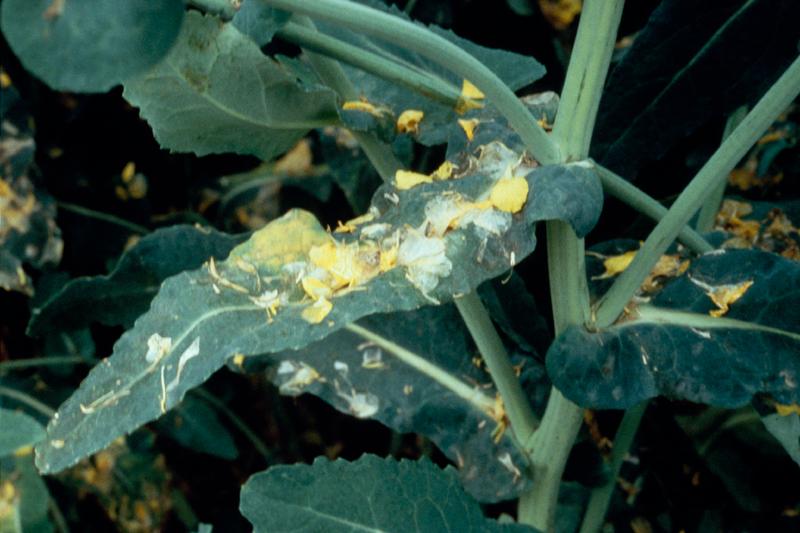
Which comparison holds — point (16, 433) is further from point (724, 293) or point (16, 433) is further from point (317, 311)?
point (724, 293)

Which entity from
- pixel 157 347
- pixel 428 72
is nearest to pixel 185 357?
pixel 157 347

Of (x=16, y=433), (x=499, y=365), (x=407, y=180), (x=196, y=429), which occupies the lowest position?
(x=196, y=429)

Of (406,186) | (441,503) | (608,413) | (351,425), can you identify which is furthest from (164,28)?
(351,425)

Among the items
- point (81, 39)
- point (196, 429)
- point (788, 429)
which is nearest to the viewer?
point (81, 39)

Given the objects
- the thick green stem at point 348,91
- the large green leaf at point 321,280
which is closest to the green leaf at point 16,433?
the large green leaf at point 321,280

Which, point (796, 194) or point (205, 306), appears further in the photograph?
point (796, 194)

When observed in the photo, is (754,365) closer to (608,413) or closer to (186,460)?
(608,413)

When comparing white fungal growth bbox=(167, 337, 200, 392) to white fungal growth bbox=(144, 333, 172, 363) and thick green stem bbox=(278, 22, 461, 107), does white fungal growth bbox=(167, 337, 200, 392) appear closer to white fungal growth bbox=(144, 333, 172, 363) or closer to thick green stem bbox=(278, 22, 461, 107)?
white fungal growth bbox=(144, 333, 172, 363)
